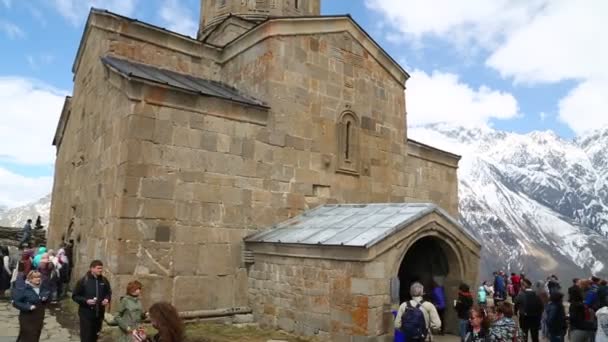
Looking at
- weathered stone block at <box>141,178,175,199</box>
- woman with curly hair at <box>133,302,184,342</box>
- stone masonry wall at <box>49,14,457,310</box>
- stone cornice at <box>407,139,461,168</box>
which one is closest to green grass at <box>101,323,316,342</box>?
stone masonry wall at <box>49,14,457,310</box>

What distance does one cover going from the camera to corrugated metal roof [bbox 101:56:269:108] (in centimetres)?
909

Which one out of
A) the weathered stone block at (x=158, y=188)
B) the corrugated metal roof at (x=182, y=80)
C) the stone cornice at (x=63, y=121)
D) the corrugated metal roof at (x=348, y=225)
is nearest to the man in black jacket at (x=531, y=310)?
the corrugated metal roof at (x=348, y=225)

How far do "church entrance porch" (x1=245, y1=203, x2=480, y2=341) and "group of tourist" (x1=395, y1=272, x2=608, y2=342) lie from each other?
0.68 meters

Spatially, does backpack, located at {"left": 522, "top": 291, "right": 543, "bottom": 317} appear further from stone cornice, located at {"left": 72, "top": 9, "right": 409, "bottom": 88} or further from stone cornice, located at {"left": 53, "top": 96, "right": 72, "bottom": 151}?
stone cornice, located at {"left": 53, "top": 96, "right": 72, "bottom": 151}

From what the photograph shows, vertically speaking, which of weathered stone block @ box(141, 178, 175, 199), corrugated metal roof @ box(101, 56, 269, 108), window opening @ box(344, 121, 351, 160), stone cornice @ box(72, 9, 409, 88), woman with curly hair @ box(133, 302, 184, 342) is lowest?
woman with curly hair @ box(133, 302, 184, 342)

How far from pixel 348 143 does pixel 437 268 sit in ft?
11.9

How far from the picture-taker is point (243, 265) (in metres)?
9.23

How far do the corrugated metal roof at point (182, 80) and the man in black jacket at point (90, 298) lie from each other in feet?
13.0

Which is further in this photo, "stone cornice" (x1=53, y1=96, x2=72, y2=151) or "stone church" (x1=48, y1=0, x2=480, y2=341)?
"stone cornice" (x1=53, y1=96, x2=72, y2=151)

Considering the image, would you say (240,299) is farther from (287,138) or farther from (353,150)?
(353,150)

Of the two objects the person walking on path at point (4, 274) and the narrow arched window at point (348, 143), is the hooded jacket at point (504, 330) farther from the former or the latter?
the person walking on path at point (4, 274)

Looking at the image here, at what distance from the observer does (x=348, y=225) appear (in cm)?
835

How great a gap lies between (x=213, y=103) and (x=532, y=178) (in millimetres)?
212364

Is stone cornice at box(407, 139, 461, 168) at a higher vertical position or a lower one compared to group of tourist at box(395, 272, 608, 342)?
higher
